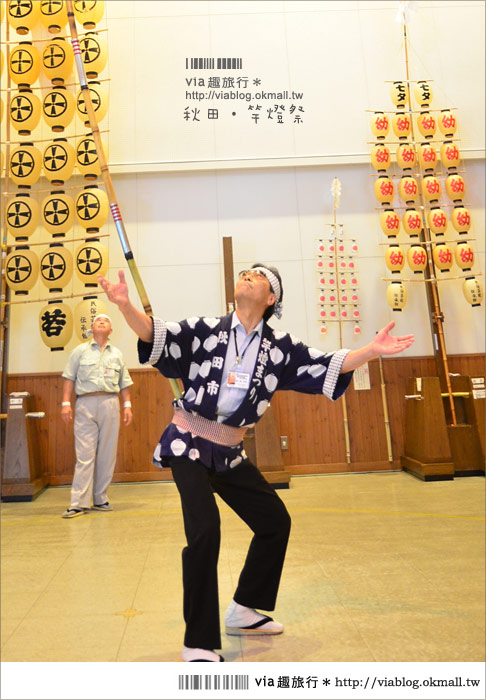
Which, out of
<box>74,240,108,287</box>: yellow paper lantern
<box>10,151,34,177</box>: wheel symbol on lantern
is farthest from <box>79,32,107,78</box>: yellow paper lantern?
<box>74,240,108,287</box>: yellow paper lantern

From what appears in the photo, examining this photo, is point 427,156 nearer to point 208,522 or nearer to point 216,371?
point 216,371

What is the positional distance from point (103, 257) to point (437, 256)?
274 cm

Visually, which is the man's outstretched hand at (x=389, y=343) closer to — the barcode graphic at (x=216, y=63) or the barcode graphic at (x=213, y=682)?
the barcode graphic at (x=213, y=682)

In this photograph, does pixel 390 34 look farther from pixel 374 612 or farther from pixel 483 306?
pixel 483 306

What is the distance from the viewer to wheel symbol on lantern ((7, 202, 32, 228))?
8.54ft

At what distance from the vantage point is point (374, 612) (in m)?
1.70

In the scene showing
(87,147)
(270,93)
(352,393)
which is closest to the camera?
(270,93)

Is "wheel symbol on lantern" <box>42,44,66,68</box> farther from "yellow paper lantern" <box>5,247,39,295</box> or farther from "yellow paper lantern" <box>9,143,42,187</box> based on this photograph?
"yellow paper lantern" <box>5,247,39,295</box>

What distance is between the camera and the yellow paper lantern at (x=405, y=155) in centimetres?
195

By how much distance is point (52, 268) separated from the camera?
2.43 metres

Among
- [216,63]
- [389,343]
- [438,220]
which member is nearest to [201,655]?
[389,343]

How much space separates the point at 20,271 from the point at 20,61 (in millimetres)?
1287

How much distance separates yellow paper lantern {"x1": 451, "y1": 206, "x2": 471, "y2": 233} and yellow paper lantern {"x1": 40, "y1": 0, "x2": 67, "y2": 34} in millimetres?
1982

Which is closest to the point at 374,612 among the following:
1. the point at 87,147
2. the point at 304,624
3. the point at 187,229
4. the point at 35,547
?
the point at 304,624
